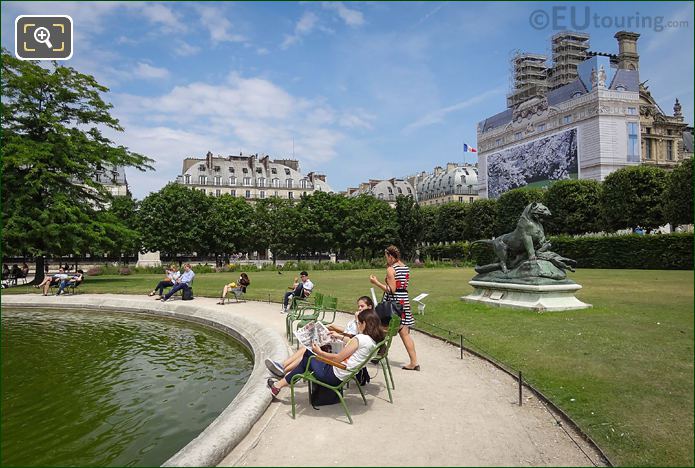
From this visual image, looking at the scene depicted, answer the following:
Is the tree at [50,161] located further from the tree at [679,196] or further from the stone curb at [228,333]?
the tree at [679,196]

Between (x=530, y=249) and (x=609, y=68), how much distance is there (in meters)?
63.5

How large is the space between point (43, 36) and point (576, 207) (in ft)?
156

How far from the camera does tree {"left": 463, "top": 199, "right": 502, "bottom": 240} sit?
57.6 meters

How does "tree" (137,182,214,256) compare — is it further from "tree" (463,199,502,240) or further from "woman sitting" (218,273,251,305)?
"woman sitting" (218,273,251,305)

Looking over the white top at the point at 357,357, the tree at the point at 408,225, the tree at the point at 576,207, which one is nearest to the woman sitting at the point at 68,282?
the white top at the point at 357,357

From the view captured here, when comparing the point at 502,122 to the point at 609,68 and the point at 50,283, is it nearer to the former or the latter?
the point at 609,68

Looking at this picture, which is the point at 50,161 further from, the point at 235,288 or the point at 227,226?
the point at 227,226

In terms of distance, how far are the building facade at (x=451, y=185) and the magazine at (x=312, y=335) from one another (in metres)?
97.4

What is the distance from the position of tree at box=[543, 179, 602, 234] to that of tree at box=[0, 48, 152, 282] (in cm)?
3801

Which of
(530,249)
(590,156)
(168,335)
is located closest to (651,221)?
(590,156)

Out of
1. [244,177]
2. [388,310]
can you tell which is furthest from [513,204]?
[244,177]

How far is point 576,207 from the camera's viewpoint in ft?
151

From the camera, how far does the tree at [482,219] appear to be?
57594mm

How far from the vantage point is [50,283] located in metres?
20.6
